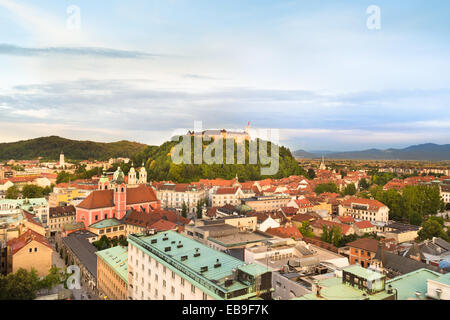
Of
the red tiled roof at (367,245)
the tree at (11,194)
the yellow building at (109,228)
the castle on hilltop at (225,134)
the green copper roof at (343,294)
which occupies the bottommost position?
the yellow building at (109,228)

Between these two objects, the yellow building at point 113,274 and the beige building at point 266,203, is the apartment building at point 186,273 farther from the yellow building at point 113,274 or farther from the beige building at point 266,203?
the beige building at point 266,203

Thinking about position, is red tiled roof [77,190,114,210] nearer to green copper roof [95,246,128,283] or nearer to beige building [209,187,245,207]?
green copper roof [95,246,128,283]

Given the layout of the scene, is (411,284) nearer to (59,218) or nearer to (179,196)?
(59,218)

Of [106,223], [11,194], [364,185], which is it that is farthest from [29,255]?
[364,185]

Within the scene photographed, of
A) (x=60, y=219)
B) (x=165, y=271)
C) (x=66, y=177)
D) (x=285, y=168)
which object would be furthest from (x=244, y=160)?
(x=165, y=271)

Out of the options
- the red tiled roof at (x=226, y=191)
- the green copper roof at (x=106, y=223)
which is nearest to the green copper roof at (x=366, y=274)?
the green copper roof at (x=106, y=223)

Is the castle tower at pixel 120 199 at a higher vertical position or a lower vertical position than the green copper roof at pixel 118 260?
higher

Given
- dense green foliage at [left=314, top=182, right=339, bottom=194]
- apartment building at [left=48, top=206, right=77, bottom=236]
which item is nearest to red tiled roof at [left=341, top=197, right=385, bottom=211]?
dense green foliage at [left=314, top=182, right=339, bottom=194]
